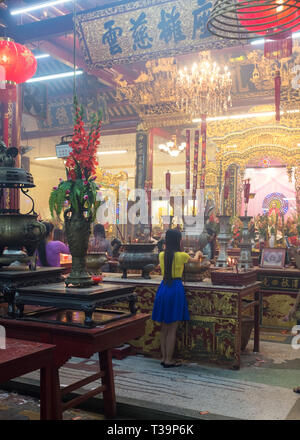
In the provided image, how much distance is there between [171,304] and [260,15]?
225 centimetres

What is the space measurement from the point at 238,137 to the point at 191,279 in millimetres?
5717

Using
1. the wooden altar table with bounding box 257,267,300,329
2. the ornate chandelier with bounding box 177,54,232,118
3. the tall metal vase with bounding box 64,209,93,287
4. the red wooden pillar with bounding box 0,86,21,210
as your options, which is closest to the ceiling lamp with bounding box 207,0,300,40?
the tall metal vase with bounding box 64,209,93,287

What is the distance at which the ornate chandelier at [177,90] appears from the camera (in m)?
7.57

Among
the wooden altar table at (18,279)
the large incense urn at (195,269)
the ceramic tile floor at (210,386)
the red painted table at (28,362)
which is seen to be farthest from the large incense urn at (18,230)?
the large incense urn at (195,269)

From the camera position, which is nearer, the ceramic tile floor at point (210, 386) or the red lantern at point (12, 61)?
the ceramic tile floor at point (210, 386)

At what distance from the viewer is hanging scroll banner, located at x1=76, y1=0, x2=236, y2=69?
484 cm

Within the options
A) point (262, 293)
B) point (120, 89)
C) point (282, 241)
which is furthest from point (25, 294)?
point (120, 89)

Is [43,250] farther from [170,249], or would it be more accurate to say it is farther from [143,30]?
[143,30]

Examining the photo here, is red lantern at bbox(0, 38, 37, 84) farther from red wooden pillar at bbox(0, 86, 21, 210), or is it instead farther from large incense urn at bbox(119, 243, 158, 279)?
large incense urn at bbox(119, 243, 158, 279)

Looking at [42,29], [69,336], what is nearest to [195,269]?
[69,336]

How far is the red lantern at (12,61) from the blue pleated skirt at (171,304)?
2.65m

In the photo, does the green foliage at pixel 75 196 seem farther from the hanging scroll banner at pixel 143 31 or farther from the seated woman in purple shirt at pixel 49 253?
the hanging scroll banner at pixel 143 31

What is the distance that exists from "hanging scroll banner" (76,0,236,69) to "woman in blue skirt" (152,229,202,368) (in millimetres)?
2419
